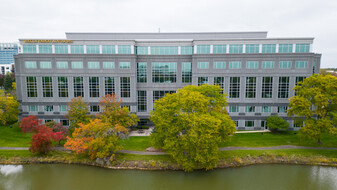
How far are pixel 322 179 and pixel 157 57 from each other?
3710 centimetres

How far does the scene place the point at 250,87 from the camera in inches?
1748

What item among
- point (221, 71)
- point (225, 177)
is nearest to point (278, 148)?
point (225, 177)

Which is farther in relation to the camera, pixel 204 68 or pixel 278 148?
pixel 204 68

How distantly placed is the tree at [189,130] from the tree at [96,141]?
6.64m

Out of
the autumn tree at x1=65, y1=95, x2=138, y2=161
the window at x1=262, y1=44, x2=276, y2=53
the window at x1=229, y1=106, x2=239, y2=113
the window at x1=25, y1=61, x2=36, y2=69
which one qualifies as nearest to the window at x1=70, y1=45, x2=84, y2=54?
the window at x1=25, y1=61, x2=36, y2=69

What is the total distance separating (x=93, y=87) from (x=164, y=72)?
1723 centimetres

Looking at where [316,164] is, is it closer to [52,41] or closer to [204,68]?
[204,68]

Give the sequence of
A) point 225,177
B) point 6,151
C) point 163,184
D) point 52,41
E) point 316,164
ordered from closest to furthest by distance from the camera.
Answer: point 163,184
point 225,177
point 316,164
point 6,151
point 52,41

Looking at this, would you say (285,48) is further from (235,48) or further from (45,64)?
(45,64)

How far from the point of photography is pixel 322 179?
26016 millimetres

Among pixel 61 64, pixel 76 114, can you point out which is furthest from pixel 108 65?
pixel 76 114

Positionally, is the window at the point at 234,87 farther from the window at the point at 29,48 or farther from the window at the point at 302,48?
the window at the point at 29,48

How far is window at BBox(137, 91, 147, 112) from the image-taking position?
46688mm

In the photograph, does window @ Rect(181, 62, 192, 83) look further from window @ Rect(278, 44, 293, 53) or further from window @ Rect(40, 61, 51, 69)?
window @ Rect(40, 61, 51, 69)
